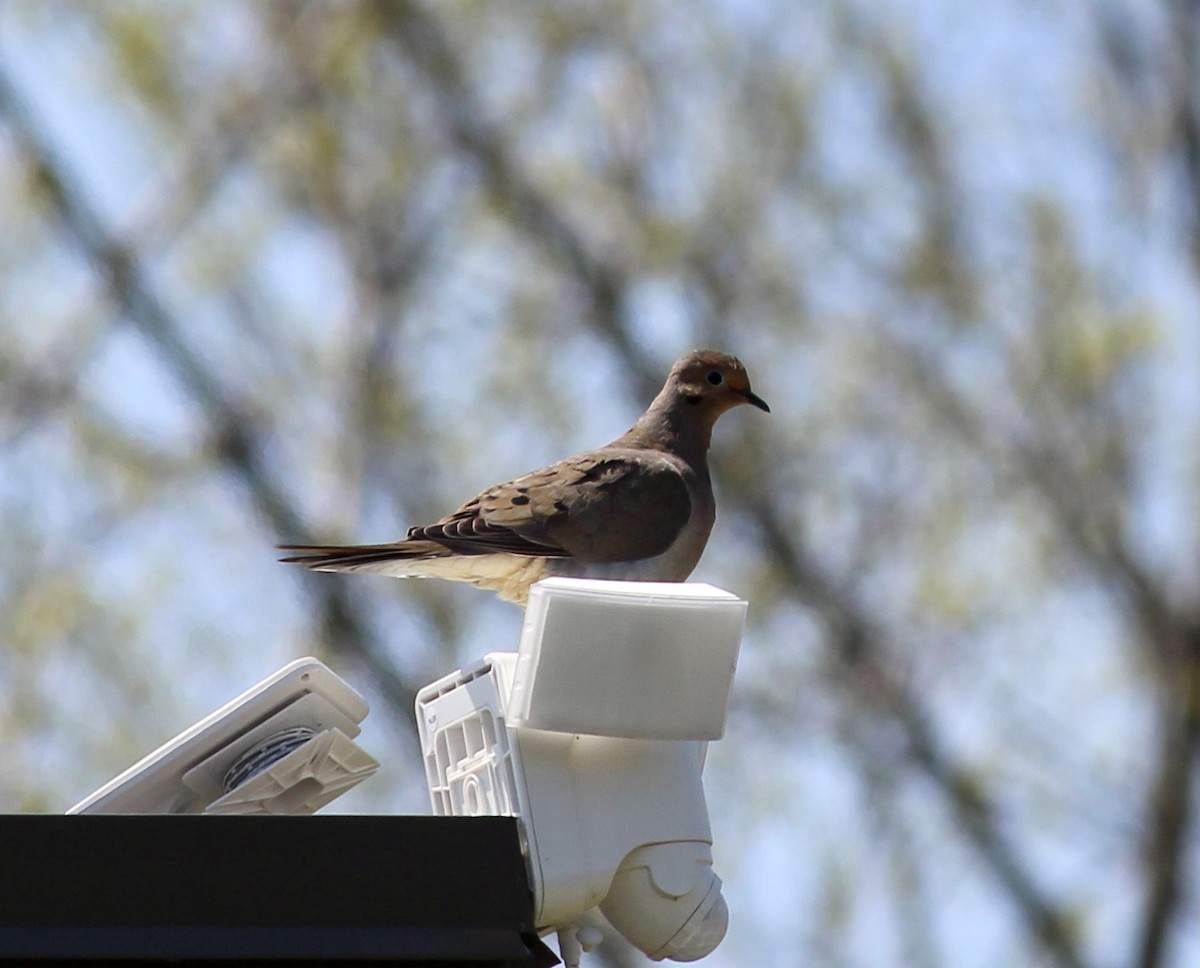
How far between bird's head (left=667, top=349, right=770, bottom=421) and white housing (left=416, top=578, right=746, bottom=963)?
2.91 m

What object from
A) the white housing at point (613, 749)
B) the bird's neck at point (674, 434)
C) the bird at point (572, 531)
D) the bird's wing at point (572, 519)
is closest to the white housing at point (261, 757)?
the white housing at point (613, 749)

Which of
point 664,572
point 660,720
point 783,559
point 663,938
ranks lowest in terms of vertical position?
point 663,938

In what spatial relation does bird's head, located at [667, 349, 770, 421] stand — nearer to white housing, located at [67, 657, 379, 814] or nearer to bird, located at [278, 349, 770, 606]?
bird, located at [278, 349, 770, 606]

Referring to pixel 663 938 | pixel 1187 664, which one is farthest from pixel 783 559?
pixel 663 938

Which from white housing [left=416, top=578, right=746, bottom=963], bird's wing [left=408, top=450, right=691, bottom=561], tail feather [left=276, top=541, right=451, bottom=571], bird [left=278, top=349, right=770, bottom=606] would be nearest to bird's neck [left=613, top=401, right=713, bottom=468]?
bird [left=278, top=349, right=770, bottom=606]

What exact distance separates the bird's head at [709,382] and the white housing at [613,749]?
291cm

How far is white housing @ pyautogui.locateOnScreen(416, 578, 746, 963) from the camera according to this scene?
2.51 m

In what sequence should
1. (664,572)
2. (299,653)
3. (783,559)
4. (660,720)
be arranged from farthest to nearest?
1. (783,559)
2. (299,653)
3. (664,572)
4. (660,720)

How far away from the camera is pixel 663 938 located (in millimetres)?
2625

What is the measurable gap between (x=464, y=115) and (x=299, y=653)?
136 inches

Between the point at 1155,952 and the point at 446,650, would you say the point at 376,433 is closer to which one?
the point at 446,650

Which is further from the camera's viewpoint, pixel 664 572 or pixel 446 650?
pixel 446 650

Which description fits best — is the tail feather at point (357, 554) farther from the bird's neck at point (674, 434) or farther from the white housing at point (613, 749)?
the white housing at point (613, 749)

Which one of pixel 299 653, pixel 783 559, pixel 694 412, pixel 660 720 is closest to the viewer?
pixel 660 720
